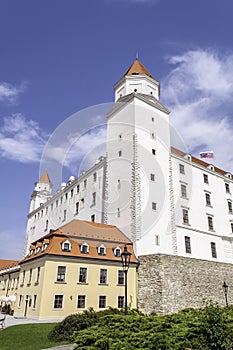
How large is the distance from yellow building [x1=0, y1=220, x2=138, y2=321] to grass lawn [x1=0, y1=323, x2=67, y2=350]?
220 inches

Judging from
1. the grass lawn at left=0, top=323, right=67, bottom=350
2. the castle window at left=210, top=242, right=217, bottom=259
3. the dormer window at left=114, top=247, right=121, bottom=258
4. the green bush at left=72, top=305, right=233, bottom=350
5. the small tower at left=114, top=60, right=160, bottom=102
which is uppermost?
the small tower at left=114, top=60, right=160, bottom=102

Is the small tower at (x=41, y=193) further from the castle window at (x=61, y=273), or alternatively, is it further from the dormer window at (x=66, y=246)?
the castle window at (x=61, y=273)

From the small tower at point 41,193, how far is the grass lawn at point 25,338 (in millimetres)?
46489

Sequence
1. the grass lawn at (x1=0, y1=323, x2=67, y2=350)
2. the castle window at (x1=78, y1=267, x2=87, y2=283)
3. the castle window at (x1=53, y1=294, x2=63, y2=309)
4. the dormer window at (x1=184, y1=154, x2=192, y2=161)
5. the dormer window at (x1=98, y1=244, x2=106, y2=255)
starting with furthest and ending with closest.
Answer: the dormer window at (x1=184, y1=154, x2=192, y2=161) < the dormer window at (x1=98, y1=244, x2=106, y2=255) < the castle window at (x1=78, y1=267, x2=87, y2=283) < the castle window at (x1=53, y1=294, x2=63, y2=309) < the grass lawn at (x1=0, y1=323, x2=67, y2=350)

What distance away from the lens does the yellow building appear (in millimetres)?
23734

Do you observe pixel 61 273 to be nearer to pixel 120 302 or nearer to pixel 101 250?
pixel 101 250

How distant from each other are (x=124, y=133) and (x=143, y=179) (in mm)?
7189

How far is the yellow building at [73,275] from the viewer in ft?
77.9

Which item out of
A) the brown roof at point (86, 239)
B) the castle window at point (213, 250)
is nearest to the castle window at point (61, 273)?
the brown roof at point (86, 239)

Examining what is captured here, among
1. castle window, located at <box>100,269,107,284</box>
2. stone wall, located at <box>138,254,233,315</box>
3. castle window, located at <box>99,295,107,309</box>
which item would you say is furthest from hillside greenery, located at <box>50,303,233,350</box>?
castle window, located at <box>100,269,107,284</box>

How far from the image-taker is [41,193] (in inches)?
2512

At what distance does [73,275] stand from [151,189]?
1341 cm

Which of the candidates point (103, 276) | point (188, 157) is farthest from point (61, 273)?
point (188, 157)

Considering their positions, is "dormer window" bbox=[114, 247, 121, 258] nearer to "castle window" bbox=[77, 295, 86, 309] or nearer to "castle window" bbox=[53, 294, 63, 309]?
"castle window" bbox=[77, 295, 86, 309]
